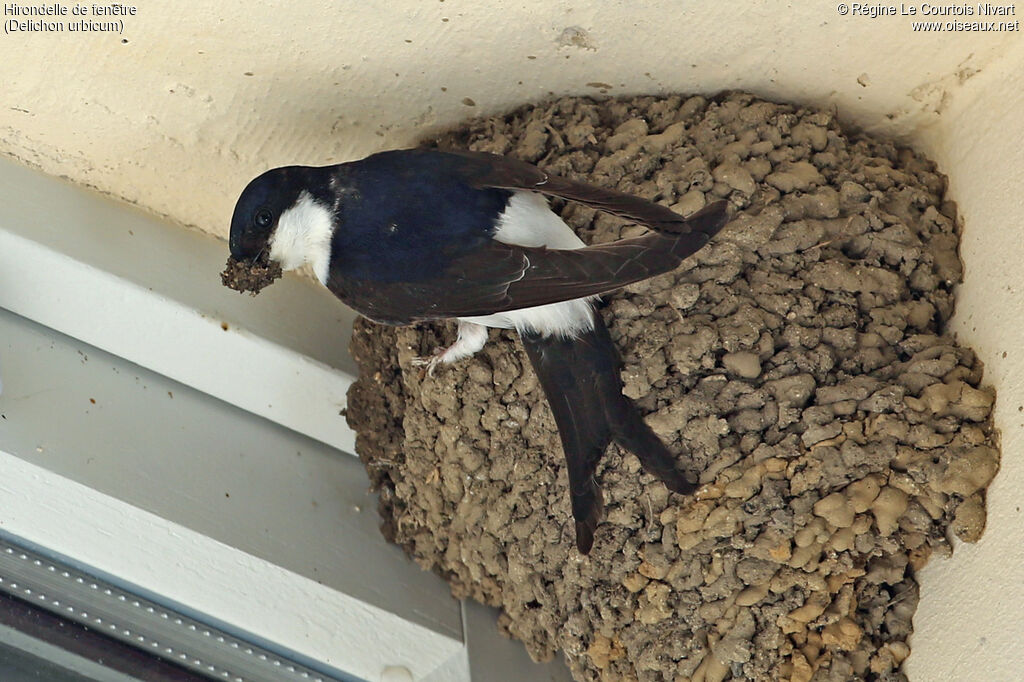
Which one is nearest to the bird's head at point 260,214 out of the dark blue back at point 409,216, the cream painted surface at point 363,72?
the dark blue back at point 409,216

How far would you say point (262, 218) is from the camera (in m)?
2.47

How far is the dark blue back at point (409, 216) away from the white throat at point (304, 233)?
0.04m

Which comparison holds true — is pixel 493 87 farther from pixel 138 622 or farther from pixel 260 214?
pixel 138 622

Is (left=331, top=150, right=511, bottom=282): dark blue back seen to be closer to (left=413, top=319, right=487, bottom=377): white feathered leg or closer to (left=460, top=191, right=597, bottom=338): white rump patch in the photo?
(left=460, top=191, right=597, bottom=338): white rump patch

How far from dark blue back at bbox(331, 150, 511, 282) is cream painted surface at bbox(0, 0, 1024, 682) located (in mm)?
305

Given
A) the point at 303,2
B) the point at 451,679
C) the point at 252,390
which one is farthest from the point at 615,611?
the point at 303,2

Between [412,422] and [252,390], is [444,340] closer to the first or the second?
[412,422]

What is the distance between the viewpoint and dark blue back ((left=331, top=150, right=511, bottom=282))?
91.8 inches

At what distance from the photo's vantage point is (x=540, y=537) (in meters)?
2.62

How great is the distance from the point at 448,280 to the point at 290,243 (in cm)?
42

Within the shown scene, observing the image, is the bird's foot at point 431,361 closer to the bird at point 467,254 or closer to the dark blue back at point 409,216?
the bird at point 467,254

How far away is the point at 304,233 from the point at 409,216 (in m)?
0.26

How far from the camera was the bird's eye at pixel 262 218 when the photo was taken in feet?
8.07

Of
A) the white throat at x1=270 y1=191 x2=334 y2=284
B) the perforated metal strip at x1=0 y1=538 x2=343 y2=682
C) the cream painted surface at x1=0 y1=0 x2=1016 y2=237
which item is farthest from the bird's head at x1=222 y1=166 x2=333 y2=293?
the perforated metal strip at x1=0 y1=538 x2=343 y2=682
